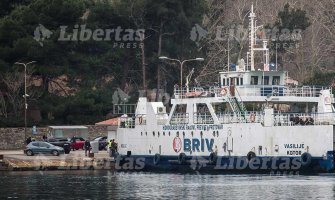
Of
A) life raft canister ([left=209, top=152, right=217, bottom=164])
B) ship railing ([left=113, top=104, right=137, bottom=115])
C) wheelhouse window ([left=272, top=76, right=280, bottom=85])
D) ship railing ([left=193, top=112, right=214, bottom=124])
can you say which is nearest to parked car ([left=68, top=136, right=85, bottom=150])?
ship railing ([left=113, top=104, right=137, bottom=115])

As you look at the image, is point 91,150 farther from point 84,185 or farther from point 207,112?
point 84,185

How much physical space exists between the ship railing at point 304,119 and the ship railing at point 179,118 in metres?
8.86

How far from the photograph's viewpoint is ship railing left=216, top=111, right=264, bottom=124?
282 ft

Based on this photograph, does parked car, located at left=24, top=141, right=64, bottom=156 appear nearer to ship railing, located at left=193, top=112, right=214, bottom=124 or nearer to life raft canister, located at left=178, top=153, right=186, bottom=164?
life raft canister, located at left=178, top=153, right=186, bottom=164

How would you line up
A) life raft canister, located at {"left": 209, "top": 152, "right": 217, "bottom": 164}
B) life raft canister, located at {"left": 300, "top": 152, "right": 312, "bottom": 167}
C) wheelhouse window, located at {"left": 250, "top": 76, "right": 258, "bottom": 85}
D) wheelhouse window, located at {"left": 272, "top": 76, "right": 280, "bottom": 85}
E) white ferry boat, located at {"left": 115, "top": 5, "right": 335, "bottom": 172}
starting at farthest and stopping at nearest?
1. wheelhouse window, located at {"left": 272, "top": 76, "right": 280, "bottom": 85}
2. wheelhouse window, located at {"left": 250, "top": 76, "right": 258, "bottom": 85}
3. life raft canister, located at {"left": 209, "top": 152, "right": 217, "bottom": 164}
4. white ferry boat, located at {"left": 115, "top": 5, "right": 335, "bottom": 172}
5. life raft canister, located at {"left": 300, "top": 152, "right": 312, "bottom": 167}

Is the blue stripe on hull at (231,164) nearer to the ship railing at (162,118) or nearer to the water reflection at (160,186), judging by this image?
the water reflection at (160,186)

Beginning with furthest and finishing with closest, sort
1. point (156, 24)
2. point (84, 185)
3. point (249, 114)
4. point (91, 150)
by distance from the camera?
1. point (156, 24)
2. point (91, 150)
3. point (249, 114)
4. point (84, 185)

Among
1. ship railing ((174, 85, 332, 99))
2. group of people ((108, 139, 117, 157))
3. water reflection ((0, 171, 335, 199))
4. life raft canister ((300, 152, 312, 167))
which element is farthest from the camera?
group of people ((108, 139, 117, 157))

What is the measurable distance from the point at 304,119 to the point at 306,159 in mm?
3726

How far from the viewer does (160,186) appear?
259 feet

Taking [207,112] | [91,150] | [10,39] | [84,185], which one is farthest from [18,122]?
[84,185]

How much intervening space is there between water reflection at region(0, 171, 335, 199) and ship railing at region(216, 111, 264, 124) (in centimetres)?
432

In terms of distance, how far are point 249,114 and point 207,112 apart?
606 centimetres

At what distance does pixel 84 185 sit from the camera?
3142 inches
